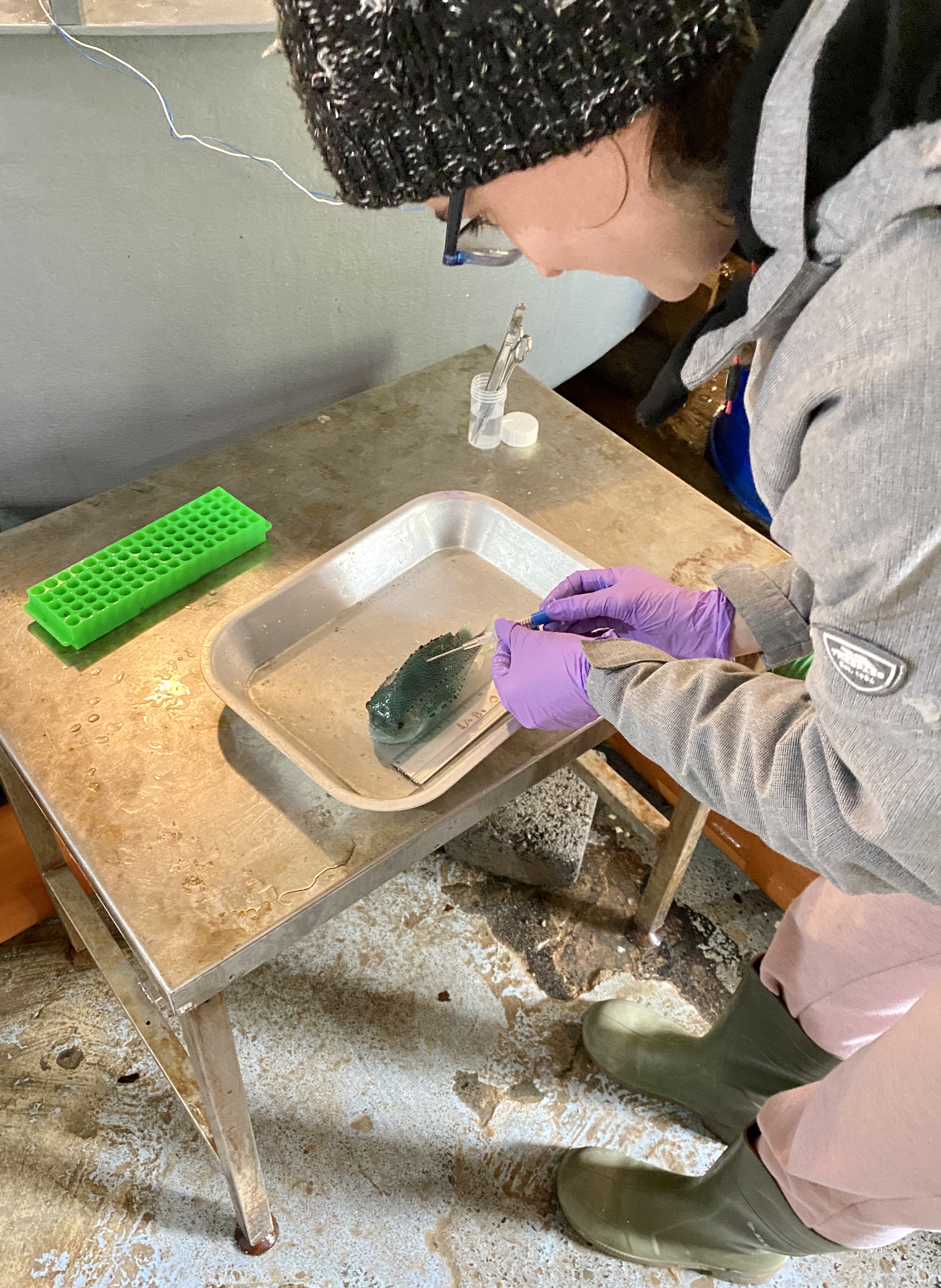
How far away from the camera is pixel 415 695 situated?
895mm

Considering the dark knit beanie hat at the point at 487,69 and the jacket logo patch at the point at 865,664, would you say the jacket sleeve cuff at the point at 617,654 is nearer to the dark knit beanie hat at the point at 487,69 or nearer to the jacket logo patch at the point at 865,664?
the jacket logo patch at the point at 865,664

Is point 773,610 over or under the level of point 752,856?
over

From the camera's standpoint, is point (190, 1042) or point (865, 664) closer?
point (865, 664)

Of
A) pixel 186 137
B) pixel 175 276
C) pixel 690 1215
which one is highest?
pixel 186 137

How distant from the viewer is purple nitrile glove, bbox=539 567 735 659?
0.97 m

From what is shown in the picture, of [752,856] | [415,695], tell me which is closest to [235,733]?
[415,695]

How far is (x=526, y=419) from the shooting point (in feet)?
4.07

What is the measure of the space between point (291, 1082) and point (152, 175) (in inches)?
48.4

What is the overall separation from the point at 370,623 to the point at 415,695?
0.61ft

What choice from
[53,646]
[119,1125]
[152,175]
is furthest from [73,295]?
[119,1125]

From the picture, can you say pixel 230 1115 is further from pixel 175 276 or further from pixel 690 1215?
pixel 175 276

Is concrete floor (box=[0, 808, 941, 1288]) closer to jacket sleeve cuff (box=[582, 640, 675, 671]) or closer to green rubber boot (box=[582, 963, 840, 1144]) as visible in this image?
green rubber boot (box=[582, 963, 840, 1144])

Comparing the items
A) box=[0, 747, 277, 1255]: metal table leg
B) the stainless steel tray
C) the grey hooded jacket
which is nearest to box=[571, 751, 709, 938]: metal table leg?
the stainless steel tray

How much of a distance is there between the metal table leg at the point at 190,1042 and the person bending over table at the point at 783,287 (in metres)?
0.43
